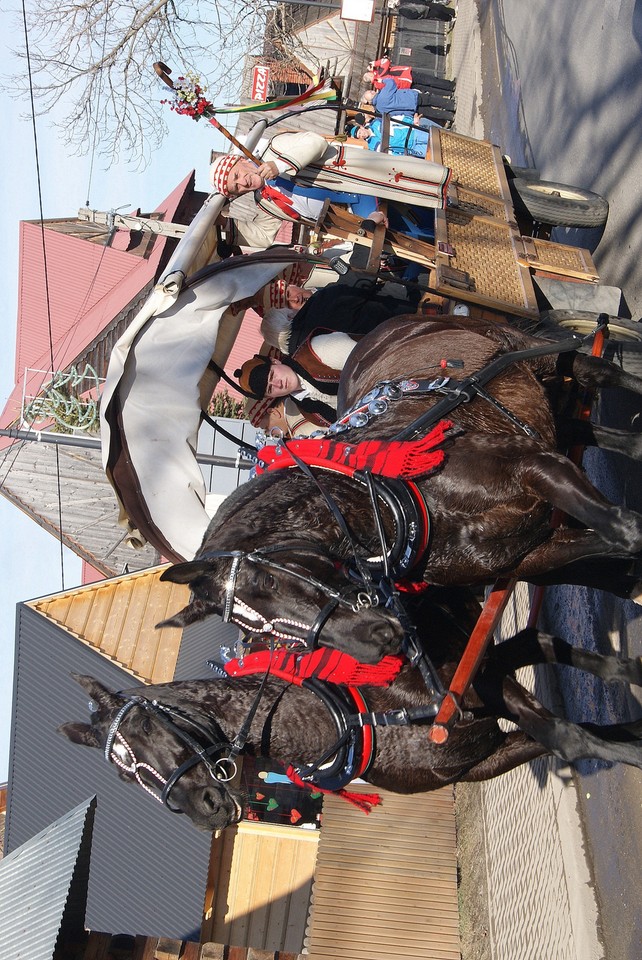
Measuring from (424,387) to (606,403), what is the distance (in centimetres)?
259

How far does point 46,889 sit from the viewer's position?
14.9 feet

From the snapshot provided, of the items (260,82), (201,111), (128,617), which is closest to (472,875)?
(128,617)

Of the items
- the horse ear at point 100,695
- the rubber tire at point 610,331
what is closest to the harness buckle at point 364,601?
the horse ear at point 100,695

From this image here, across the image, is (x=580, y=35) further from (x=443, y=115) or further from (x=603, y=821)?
(x=443, y=115)

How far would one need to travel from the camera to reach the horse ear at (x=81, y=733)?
3514mm

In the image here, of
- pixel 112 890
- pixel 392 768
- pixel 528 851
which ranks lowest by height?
pixel 112 890

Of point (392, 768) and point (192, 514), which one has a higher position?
point (192, 514)

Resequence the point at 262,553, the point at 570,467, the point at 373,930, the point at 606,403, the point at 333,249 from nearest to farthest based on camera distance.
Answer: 1. the point at 262,553
2. the point at 570,467
3. the point at 606,403
4. the point at 333,249
5. the point at 373,930

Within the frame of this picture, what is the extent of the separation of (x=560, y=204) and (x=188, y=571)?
515cm

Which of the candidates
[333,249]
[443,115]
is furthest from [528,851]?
[443,115]

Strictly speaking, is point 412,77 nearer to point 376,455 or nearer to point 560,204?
point 560,204

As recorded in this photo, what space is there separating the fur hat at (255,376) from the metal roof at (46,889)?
3.22 m

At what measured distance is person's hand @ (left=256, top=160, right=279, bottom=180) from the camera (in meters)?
5.75

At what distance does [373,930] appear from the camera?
8.20 meters
